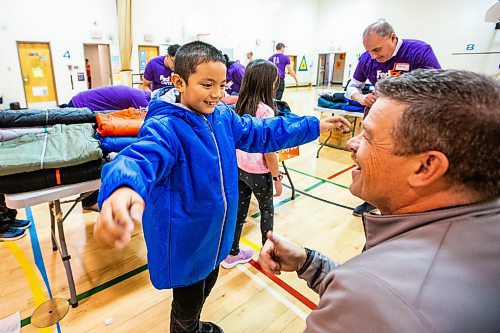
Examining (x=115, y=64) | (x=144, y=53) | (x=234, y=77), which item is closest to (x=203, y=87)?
(x=234, y=77)

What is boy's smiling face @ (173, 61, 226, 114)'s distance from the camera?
3.85 feet

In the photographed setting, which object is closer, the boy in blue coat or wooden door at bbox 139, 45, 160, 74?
the boy in blue coat

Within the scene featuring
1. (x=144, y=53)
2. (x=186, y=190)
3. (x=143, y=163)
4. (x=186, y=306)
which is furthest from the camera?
(x=144, y=53)

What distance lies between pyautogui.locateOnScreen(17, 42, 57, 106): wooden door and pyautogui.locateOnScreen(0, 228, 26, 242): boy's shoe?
672 cm

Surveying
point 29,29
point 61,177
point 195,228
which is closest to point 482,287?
point 195,228

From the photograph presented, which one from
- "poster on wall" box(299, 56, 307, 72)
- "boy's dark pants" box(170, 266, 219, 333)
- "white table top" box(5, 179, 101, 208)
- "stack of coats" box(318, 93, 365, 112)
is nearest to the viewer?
"boy's dark pants" box(170, 266, 219, 333)

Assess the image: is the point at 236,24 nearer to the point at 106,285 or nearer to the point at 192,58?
the point at 106,285

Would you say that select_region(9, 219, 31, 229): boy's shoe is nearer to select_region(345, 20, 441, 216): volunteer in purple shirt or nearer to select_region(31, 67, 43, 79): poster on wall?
select_region(345, 20, 441, 216): volunteer in purple shirt

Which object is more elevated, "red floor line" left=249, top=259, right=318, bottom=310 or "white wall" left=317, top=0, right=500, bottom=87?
"white wall" left=317, top=0, right=500, bottom=87

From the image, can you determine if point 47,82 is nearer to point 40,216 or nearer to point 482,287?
point 40,216

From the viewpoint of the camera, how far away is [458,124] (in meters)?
0.55

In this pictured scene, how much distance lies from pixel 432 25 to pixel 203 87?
14807mm

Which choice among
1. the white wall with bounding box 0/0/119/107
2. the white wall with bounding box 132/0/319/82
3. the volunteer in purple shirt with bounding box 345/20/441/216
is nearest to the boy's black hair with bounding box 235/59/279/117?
the volunteer in purple shirt with bounding box 345/20/441/216

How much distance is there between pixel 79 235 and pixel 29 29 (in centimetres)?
756
